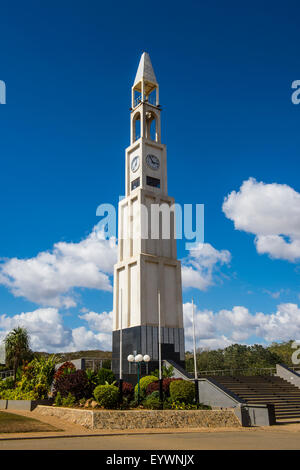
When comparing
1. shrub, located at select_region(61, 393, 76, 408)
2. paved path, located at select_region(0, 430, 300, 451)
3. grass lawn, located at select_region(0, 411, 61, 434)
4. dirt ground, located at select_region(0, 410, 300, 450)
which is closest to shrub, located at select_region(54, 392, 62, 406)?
shrub, located at select_region(61, 393, 76, 408)

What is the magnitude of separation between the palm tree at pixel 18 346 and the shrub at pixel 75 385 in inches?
849

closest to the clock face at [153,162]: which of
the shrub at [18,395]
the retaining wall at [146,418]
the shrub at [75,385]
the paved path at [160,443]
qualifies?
the shrub at [75,385]

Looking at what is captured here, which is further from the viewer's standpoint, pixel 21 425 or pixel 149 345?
pixel 149 345

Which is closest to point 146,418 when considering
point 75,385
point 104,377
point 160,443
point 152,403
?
point 152,403

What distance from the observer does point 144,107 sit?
147 ft

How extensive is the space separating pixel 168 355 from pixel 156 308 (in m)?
4.37

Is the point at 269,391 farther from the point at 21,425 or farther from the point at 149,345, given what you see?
the point at 21,425

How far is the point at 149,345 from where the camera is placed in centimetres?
3478

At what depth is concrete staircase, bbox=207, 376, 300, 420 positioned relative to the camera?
2495 centimetres

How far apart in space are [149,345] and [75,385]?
41.0 ft

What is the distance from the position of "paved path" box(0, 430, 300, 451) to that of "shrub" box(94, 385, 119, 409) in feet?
14.5

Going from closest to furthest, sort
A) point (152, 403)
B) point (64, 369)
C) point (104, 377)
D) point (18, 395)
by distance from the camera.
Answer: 1. point (152, 403)
2. point (104, 377)
3. point (64, 369)
4. point (18, 395)

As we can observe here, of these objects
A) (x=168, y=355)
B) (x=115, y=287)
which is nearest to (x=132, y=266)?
(x=115, y=287)
